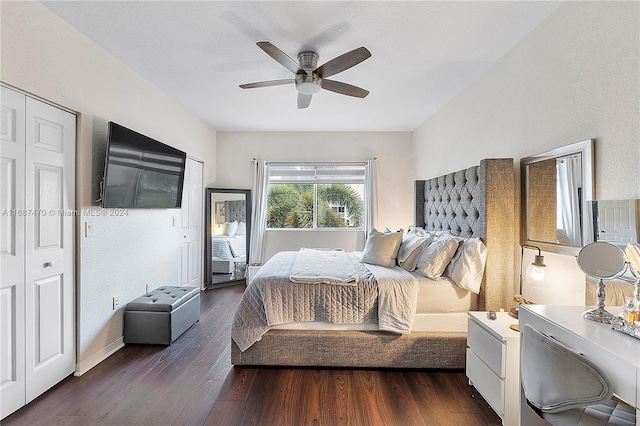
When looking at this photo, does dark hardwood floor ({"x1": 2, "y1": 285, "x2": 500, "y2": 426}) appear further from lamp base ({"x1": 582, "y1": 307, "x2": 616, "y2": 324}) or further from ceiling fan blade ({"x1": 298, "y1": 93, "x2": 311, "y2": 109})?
ceiling fan blade ({"x1": 298, "y1": 93, "x2": 311, "y2": 109})

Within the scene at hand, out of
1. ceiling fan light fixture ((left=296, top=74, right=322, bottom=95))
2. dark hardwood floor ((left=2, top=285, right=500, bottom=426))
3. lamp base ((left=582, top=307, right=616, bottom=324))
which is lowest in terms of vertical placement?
dark hardwood floor ((left=2, top=285, right=500, bottom=426))

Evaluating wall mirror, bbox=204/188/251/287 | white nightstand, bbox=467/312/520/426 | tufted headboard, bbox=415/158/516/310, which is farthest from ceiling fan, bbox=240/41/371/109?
wall mirror, bbox=204/188/251/287

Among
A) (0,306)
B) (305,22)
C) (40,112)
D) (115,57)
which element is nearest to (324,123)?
(305,22)

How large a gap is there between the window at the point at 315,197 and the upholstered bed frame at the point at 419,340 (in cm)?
280

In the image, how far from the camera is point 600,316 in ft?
4.22

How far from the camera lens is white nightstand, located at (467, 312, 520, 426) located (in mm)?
1705

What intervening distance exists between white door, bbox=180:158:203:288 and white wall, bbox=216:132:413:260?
0.67 metres

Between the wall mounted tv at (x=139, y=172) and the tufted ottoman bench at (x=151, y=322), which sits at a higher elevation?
the wall mounted tv at (x=139, y=172)

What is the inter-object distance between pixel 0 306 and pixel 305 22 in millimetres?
2690

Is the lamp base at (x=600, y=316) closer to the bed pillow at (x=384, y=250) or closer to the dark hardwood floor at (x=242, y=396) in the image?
the dark hardwood floor at (x=242, y=396)

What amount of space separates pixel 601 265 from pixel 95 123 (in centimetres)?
354

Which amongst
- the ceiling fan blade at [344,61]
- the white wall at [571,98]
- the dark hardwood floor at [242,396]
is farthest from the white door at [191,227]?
the white wall at [571,98]

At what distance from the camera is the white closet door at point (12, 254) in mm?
1721

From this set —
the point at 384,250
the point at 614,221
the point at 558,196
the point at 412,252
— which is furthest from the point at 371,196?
the point at 614,221
